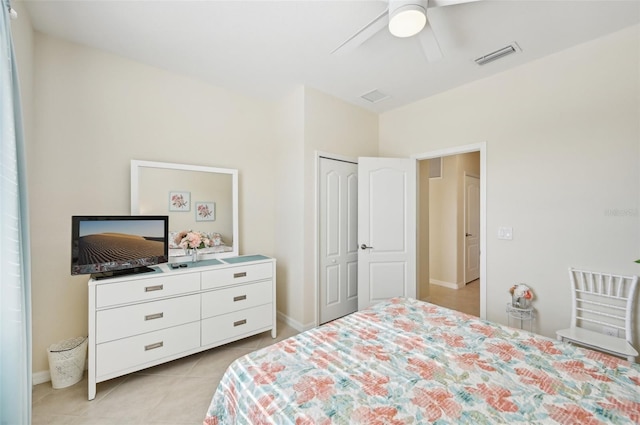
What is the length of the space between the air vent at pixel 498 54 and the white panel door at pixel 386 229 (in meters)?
1.22

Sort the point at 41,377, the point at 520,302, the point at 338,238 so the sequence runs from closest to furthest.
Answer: the point at 41,377
the point at 520,302
the point at 338,238

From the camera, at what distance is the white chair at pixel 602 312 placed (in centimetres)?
192

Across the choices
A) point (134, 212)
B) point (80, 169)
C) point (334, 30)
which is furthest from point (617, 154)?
point (80, 169)

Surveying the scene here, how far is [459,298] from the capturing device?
13.8ft

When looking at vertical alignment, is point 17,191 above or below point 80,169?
below

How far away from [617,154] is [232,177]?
11.4 feet

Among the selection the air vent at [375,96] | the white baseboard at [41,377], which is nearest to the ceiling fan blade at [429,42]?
the air vent at [375,96]

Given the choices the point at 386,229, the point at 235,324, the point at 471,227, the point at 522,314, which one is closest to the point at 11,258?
the point at 235,324

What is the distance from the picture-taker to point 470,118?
9.56 feet

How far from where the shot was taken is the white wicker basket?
2.00m

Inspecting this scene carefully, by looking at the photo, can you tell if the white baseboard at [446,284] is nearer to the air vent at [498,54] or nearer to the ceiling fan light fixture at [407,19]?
the air vent at [498,54]

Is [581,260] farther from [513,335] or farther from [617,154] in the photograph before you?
[513,335]

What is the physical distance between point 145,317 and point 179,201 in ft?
3.67

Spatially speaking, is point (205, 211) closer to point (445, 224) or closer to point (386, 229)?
point (386, 229)
